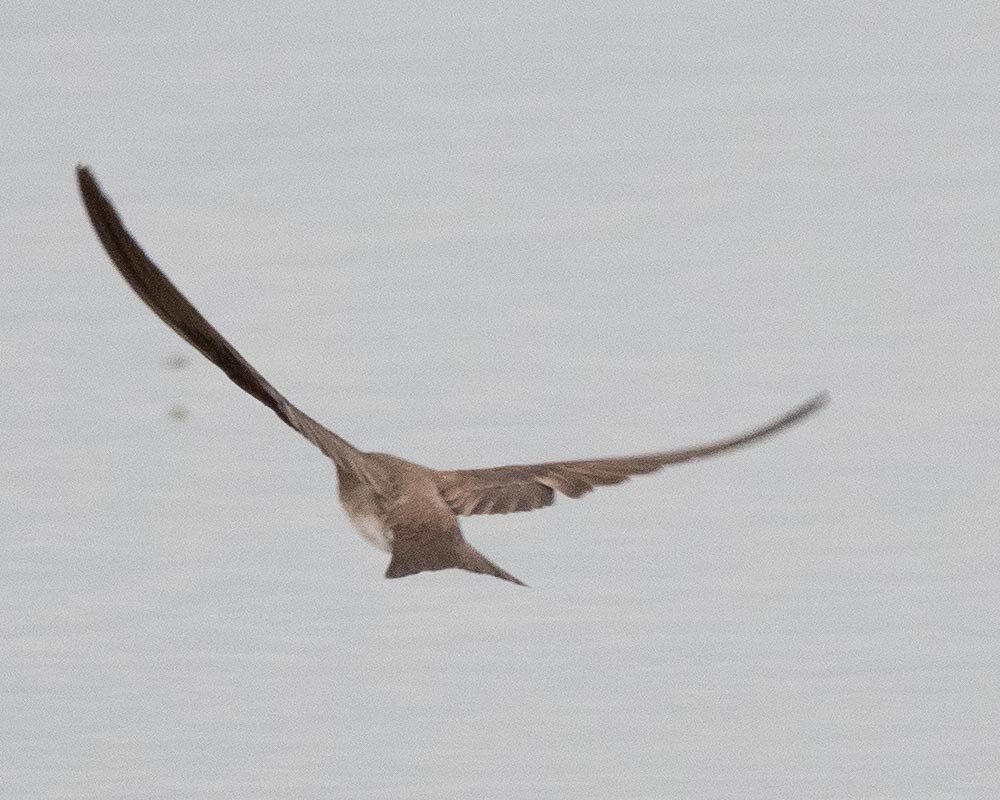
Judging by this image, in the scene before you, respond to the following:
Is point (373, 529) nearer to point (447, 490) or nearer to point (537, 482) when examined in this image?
point (447, 490)

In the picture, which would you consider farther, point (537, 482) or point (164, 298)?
point (537, 482)

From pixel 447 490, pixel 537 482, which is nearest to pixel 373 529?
pixel 447 490

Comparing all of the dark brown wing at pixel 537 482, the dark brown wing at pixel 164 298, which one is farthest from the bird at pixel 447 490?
the dark brown wing at pixel 164 298

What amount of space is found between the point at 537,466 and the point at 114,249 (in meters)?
1.25

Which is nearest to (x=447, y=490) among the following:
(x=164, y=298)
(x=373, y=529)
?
(x=373, y=529)

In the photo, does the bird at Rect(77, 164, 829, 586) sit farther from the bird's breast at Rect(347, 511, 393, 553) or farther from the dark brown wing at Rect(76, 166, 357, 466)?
the dark brown wing at Rect(76, 166, 357, 466)

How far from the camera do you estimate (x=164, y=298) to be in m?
4.33

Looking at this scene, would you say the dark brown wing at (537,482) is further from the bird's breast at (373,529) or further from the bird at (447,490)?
the bird's breast at (373,529)

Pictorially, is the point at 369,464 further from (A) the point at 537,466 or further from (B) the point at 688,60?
(B) the point at 688,60

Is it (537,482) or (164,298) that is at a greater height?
(537,482)

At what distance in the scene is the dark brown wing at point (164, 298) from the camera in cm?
414

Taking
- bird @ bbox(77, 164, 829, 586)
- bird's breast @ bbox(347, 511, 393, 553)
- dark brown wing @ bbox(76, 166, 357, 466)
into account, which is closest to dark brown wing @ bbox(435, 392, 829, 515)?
bird @ bbox(77, 164, 829, 586)

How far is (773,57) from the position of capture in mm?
10109

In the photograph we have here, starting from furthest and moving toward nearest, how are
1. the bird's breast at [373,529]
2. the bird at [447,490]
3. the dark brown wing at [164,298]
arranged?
1. the bird's breast at [373,529]
2. the bird at [447,490]
3. the dark brown wing at [164,298]
